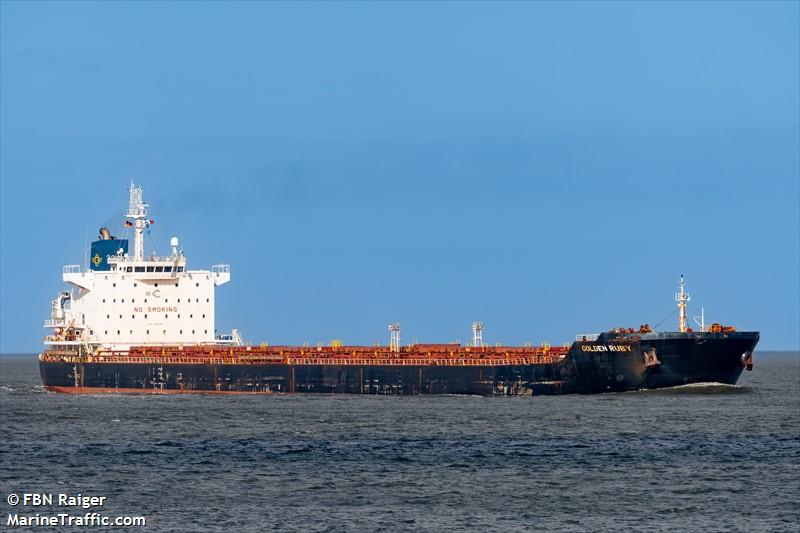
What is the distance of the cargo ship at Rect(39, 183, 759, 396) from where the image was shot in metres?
59.2

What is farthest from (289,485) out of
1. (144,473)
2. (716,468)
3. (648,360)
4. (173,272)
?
(173,272)

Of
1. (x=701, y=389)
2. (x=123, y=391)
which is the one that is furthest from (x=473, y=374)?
(x=123, y=391)

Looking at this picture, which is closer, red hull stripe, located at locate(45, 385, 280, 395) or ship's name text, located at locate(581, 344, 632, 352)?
ship's name text, located at locate(581, 344, 632, 352)

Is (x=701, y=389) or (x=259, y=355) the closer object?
(x=701, y=389)

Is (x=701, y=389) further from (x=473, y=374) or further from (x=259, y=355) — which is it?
(x=259, y=355)

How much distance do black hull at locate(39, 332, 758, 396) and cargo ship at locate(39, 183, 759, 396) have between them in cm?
6

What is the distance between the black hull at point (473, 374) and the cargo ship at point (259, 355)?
0.06 meters

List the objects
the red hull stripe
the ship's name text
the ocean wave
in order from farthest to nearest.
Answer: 1. the red hull stripe
2. the ocean wave
3. the ship's name text

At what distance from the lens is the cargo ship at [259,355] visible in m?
59.2

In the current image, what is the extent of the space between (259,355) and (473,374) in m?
13.2

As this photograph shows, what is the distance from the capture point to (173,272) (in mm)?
75625

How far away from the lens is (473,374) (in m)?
64.6

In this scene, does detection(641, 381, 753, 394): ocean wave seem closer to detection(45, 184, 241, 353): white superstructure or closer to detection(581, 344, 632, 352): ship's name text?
detection(581, 344, 632, 352): ship's name text

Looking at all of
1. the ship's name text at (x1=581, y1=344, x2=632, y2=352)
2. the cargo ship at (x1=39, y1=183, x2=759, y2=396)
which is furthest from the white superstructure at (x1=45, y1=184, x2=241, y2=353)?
the ship's name text at (x1=581, y1=344, x2=632, y2=352)
